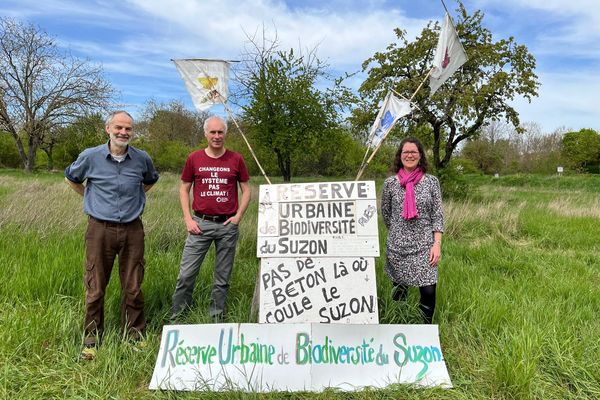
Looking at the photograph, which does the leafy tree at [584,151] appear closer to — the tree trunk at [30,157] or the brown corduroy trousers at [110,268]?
the brown corduroy trousers at [110,268]

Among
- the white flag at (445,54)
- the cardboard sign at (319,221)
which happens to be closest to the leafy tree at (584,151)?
the white flag at (445,54)

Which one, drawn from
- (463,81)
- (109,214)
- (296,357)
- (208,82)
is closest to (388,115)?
(208,82)

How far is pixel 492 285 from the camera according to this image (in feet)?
16.0

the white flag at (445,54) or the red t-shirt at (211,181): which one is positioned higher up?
the white flag at (445,54)

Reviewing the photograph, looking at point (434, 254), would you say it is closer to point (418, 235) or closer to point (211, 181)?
point (418, 235)

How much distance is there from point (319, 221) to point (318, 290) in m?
0.63

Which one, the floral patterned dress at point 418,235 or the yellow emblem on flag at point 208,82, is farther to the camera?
the yellow emblem on flag at point 208,82

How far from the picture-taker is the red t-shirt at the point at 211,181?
3676 mm

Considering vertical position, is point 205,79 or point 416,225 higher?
point 205,79

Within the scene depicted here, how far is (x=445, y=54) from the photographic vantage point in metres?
4.50

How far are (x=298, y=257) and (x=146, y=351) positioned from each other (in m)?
1.50

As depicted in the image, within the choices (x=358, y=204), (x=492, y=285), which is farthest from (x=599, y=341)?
(x=358, y=204)

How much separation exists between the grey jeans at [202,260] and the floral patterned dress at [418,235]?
1547mm

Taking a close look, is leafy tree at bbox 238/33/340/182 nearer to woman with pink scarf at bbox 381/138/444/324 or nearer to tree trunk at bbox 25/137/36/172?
woman with pink scarf at bbox 381/138/444/324
